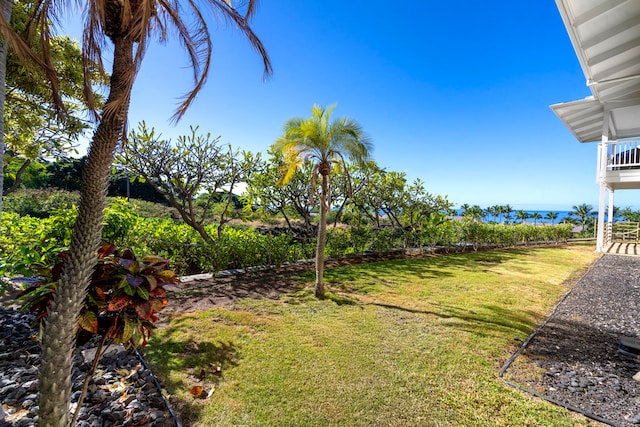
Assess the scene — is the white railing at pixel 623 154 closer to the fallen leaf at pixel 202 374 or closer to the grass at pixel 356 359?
the grass at pixel 356 359

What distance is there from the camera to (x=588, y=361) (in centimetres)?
364

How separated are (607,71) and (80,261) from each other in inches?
516

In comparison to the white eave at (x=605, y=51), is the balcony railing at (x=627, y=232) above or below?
below

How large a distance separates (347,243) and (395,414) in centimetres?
899

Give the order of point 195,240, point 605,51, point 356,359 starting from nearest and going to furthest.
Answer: point 356,359, point 605,51, point 195,240

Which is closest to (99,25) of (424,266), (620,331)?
(620,331)

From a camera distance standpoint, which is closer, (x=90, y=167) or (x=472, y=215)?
(x=90, y=167)

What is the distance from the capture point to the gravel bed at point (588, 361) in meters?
2.83

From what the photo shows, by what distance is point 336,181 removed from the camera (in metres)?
11.1

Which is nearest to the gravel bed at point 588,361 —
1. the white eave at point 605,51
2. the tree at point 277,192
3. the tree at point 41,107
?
the white eave at point 605,51

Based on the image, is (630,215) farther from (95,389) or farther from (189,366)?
(95,389)

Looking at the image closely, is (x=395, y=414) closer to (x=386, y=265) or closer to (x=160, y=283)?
(x=160, y=283)

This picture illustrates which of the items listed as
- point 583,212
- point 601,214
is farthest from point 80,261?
point 583,212

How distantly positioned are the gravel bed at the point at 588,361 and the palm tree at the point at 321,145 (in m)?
4.04
